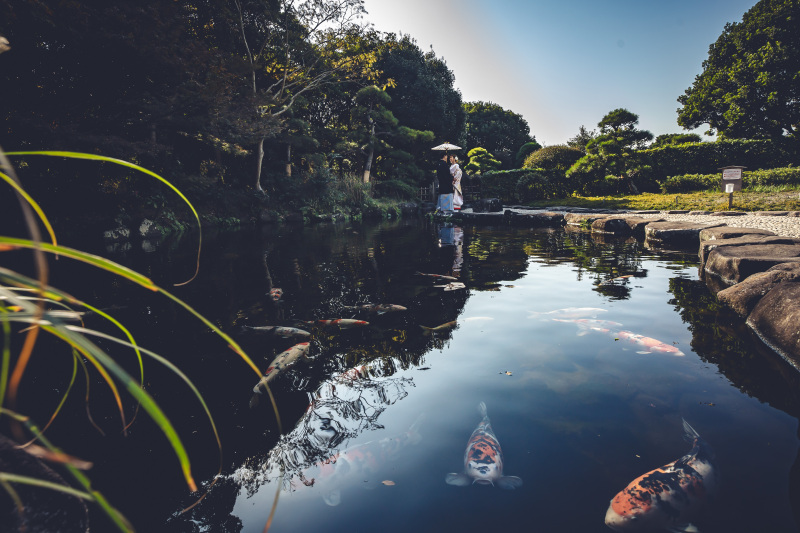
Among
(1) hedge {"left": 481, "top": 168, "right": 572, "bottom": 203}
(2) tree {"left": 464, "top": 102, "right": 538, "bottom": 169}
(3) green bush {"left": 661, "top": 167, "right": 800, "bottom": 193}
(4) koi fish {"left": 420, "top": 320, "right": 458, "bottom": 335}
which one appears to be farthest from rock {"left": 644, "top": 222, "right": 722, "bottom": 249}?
(2) tree {"left": 464, "top": 102, "right": 538, "bottom": 169}

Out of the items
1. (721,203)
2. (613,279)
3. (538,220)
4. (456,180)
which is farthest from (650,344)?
(721,203)

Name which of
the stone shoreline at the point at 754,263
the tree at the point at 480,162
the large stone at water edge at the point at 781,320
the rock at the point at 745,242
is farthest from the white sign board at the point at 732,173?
the tree at the point at 480,162

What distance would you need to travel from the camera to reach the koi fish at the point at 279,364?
8.24 ft

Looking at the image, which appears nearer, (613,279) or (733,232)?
(613,279)

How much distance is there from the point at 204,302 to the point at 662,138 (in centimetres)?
2996

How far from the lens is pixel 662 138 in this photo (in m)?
25.5

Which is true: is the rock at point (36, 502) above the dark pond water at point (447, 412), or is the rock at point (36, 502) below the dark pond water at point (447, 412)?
above

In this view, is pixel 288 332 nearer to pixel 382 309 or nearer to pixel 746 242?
pixel 382 309

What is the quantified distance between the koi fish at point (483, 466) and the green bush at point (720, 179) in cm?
1906

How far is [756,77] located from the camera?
20984mm

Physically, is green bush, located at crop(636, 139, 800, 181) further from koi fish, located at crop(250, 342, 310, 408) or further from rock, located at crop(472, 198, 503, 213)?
koi fish, located at crop(250, 342, 310, 408)

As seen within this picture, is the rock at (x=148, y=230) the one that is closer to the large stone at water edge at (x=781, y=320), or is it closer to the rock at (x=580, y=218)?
the rock at (x=580, y=218)

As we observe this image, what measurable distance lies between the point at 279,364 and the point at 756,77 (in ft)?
95.9

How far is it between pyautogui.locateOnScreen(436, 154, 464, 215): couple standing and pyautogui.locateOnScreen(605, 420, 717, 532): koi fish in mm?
11460
